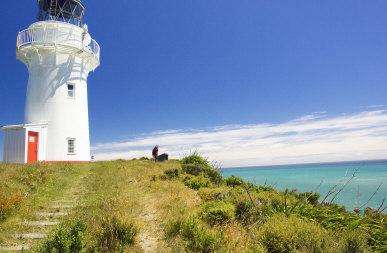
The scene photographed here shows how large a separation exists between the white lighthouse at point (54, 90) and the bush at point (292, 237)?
2311 cm

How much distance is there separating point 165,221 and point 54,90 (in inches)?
892

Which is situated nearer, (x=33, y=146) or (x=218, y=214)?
(x=218, y=214)

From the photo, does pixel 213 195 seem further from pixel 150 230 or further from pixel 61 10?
pixel 61 10

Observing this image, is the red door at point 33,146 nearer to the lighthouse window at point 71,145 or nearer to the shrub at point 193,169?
the lighthouse window at point 71,145

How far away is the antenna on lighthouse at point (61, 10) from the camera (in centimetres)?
3148

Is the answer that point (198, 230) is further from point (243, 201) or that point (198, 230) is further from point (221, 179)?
point (221, 179)

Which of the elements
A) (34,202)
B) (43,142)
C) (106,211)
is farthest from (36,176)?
(43,142)

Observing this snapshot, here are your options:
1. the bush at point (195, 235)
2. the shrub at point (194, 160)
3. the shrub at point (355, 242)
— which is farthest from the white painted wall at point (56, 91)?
the shrub at point (355, 242)

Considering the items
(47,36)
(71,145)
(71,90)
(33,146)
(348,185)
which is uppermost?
(47,36)

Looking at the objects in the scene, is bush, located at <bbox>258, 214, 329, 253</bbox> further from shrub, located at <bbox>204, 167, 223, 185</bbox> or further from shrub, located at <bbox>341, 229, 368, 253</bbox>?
shrub, located at <bbox>204, 167, 223, 185</bbox>

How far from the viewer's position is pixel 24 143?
27.2 m

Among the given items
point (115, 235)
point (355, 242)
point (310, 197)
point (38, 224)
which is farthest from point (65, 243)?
point (310, 197)

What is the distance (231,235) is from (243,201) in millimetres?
3302

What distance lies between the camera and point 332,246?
8.70m
